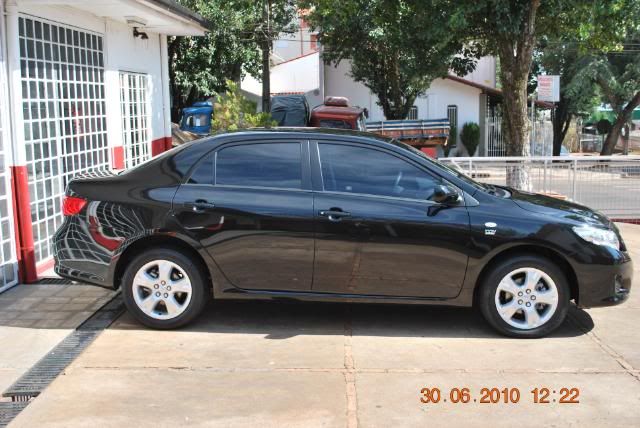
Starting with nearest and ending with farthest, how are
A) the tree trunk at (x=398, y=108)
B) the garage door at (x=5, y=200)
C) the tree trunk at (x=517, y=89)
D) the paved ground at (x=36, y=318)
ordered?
the paved ground at (x=36, y=318) → the garage door at (x=5, y=200) → the tree trunk at (x=517, y=89) → the tree trunk at (x=398, y=108)

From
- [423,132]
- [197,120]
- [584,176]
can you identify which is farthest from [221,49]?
[584,176]

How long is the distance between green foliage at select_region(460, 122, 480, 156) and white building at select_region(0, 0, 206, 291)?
2225 centimetres

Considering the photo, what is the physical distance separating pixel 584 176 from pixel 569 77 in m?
22.8

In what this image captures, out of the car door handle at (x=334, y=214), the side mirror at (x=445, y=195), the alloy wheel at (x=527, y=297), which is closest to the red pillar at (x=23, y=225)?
the car door handle at (x=334, y=214)

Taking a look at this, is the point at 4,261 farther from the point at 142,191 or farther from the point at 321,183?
the point at 321,183

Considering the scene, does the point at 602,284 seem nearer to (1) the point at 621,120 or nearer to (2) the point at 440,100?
(2) the point at 440,100

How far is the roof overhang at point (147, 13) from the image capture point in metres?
7.98

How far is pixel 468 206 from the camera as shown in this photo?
5.82 meters

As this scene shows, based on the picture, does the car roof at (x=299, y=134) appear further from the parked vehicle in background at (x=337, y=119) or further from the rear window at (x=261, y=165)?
the parked vehicle in background at (x=337, y=119)

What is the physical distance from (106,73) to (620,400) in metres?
7.37

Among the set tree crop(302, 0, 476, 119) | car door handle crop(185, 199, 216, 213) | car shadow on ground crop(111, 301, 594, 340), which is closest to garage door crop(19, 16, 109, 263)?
car shadow on ground crop(111, 301, 594, 340)

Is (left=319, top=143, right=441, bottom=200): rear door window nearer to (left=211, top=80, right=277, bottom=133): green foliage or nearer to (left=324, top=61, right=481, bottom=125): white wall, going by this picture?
(left=211, top=80, right=277, bottom=133): green foliage

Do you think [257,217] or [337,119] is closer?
[257,217]

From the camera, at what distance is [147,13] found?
909cm
